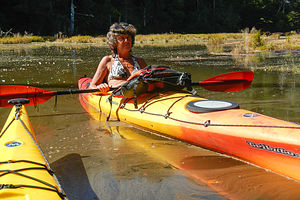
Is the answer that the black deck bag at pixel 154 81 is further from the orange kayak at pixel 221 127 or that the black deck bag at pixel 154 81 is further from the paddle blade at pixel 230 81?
the paddle blade at pixel 230 81

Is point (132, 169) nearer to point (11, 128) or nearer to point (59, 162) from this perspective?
point (59, 162)

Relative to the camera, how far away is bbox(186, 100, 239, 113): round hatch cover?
11.4 feet

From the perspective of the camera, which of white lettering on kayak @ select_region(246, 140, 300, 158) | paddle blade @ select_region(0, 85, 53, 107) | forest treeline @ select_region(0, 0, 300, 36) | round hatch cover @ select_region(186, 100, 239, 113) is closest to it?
white lettering on kayak @ select_region(246, 140, 300, 158)

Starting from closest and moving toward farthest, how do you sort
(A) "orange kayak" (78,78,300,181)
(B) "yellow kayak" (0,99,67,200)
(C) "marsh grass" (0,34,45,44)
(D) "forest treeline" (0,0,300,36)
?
(B) "yellow kayak" (0,99,67,200) → (A) "orange kayak" (78,78,300,181) → (C) "marsh grass" (0,34,45,44) → (D) "forest treeline" (0,0,300,36)

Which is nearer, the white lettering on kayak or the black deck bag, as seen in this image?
the white lettering on kayak

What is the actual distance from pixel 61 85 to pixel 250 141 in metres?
5.29

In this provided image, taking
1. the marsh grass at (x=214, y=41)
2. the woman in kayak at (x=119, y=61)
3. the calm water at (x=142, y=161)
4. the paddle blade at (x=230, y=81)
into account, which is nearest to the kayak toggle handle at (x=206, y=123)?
the calm water at (x=142, y=161)

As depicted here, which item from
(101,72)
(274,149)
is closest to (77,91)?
(101,72)

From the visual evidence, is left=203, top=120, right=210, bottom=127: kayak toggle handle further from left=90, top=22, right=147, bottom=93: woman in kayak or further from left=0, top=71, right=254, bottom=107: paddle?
left=90, top=22, right=147, bottom=93: woman in kayak

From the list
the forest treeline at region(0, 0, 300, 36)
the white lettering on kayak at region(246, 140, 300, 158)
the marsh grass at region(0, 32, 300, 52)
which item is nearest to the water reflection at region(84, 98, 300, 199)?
the white lettering on kayak at region(246, 140, 300, 158)

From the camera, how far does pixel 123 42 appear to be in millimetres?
4938

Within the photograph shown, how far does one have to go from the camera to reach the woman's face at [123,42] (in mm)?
4936

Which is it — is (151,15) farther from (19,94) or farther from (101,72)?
(19,94)

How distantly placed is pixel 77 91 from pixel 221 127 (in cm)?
219
